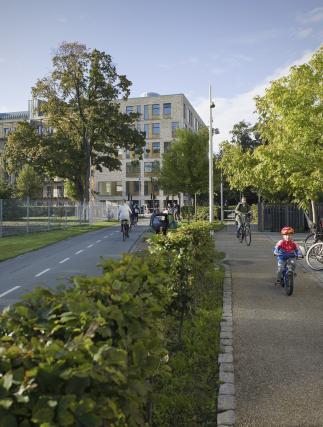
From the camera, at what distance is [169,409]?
3.87 meters

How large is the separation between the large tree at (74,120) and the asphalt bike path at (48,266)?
2600 centimetres

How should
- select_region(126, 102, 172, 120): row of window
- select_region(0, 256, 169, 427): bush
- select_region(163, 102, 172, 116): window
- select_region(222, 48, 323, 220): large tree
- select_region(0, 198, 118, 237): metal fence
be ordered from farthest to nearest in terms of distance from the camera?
1. select_region(126, 102, 172, 120): row of window
2. select_region(163, 102, 172, 116): window
3. select_region(0, 198, 118, 237): metal fence
4. select_region(222, 48, 323, 220): large tree
5. select_region(0, 256, 169, 427): bush

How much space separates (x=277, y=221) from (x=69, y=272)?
60.7ft

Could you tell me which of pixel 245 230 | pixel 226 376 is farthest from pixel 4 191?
pixel 226 376

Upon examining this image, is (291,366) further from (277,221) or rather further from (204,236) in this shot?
(277,221)

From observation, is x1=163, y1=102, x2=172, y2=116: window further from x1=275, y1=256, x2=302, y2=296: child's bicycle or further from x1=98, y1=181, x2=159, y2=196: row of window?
x1=275, y1=256, x2=302, y2=296: child's bicycle

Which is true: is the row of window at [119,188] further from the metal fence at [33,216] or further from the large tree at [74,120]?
the metal fence at [33,216]

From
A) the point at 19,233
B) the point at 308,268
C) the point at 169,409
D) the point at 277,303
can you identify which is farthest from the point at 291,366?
the point at 19,233

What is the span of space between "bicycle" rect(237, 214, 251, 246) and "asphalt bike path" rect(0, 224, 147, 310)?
15.9 feet

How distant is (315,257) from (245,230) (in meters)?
7.25

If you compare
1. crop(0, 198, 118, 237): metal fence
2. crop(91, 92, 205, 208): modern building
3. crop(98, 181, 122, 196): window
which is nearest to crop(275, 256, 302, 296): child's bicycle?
crop(0, 198, 118, 237): metal fence

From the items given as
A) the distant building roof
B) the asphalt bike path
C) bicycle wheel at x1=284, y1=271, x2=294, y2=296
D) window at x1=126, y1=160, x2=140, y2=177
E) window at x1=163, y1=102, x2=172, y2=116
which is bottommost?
the asphalt bike path

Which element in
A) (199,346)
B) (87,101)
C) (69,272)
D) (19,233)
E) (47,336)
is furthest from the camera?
(87,101)

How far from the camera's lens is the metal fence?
941 inches
